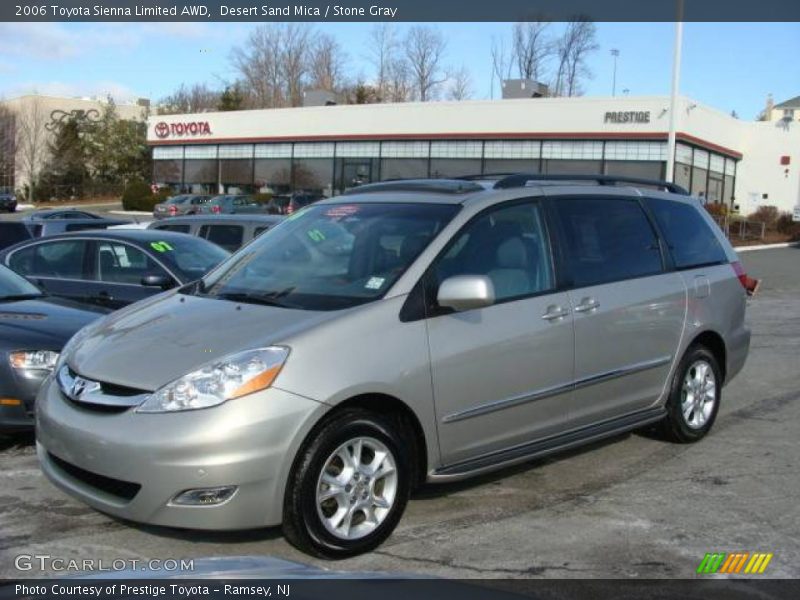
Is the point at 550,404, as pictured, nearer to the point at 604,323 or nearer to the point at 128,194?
the point at 604,323

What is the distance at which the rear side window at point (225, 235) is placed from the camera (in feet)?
38.3

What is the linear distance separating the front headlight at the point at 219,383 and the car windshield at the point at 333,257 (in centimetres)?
53

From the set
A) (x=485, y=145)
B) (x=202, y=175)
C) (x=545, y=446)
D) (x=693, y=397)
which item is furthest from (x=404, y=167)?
(x=545, y=446)

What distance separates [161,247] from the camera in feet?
28.2

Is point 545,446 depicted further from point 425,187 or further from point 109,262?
point 109,262

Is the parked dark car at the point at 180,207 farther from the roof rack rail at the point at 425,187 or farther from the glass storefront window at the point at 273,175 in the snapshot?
A: the roof rack rail at the point at 425,187

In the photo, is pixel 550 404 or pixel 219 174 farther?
pixel 219 174

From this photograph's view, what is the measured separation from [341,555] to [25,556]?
1.48m

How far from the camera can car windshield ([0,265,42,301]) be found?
22.2 ft

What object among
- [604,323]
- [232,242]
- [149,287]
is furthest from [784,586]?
[232,242]

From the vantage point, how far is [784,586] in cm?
385

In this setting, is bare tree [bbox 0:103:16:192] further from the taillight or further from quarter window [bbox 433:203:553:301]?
quarter window [bbox 433:203:553:301]

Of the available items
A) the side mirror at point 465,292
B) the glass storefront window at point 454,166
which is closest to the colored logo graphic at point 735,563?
the side mirror at point 465,292

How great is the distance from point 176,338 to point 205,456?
740 mm
